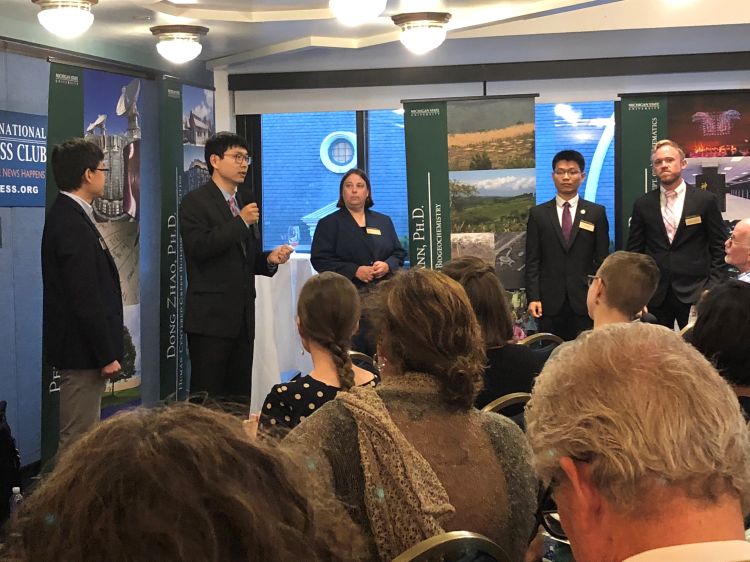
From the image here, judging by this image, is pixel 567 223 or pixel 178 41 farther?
pixel 567 223

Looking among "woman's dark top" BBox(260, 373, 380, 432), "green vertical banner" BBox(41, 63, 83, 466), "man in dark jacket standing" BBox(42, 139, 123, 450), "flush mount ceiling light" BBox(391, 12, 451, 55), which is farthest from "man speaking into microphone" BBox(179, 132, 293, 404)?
"woman's dark top" BBox(260, 373, 380, 432)

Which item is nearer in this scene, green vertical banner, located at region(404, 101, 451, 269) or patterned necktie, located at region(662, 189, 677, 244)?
patterned necktie, located at region(662, 189, 677, 244)

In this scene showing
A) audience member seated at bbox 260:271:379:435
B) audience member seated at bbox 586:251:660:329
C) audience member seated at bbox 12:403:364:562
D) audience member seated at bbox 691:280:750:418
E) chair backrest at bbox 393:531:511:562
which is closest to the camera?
audience member seated at bbox 12:403:364:562

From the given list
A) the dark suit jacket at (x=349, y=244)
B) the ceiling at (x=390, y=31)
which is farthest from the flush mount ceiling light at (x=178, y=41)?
the dark suit jacket at (x=349, y=244)

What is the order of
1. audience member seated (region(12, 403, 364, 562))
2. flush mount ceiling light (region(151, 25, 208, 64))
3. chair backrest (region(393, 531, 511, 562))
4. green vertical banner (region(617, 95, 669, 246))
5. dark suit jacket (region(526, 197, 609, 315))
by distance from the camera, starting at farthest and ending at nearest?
green vertical banner (region(617, 95, 669, 246)), dark suit jacket (region(526, 197, 609, 315)), flush mount ceiling light (region(151, 25, 208, 64)), chair backrest (region(393, 531, 511, 562)), audience member seated (region(12, 403, 364, 562))

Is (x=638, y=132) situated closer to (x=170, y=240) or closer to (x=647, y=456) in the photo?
(x=170, y=240)

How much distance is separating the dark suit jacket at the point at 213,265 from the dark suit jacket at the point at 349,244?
0.93 m

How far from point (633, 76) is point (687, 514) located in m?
6.54

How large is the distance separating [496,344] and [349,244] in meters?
2.96

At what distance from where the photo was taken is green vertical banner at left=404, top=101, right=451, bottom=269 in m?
6.47

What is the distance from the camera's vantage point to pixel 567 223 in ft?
19.0

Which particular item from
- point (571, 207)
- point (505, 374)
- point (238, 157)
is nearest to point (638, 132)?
point (571, 207)

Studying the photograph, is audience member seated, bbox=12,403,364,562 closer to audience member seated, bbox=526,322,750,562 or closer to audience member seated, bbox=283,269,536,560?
audience member seated, bbox=526,322,750,562

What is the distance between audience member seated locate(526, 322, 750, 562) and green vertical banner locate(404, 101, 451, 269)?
17.5ft
